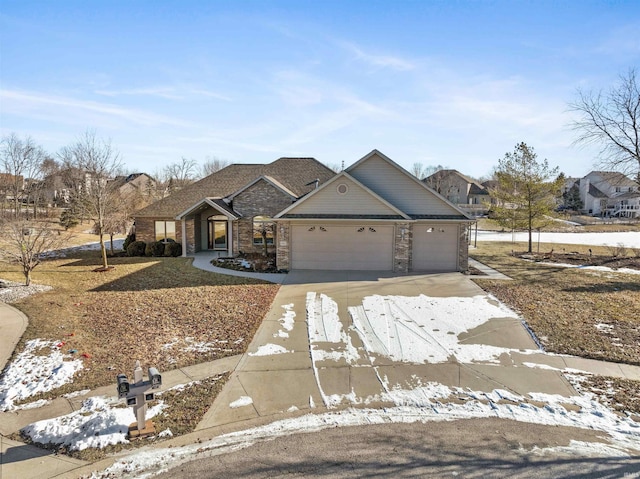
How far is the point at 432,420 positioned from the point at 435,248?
12715mm

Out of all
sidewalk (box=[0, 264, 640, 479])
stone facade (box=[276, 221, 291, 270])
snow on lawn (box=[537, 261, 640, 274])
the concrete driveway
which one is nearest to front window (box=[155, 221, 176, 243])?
stone facade (box=[276, 221, 291, 270])

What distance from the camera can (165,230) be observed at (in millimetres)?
22797

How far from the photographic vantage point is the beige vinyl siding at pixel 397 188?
59.1ft

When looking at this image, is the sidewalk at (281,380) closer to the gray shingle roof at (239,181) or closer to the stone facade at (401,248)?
the stone facade at (401,248)

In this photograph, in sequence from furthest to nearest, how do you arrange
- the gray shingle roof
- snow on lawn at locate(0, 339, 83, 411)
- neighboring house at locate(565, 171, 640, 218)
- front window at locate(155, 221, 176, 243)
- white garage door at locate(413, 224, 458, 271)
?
neighboring house at locate(565, 171, 640, 218), the gray shingle roof, front window at locate(155, 221, 176, 243), white garage door at locate(413, 224, 458, 271), snow on lawn at locate(0, 339, 83, 411)

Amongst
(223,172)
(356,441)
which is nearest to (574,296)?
(356,441)

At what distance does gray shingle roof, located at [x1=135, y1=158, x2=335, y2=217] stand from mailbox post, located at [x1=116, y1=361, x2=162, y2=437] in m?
18.2

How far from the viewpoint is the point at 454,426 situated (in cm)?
590

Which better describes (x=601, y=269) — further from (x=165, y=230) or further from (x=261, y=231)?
(x=165, y=230)

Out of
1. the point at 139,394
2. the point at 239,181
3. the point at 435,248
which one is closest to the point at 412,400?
the point at 139,394

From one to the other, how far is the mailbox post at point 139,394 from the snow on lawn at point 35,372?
8.46ft

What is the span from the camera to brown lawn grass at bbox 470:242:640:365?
9062mm

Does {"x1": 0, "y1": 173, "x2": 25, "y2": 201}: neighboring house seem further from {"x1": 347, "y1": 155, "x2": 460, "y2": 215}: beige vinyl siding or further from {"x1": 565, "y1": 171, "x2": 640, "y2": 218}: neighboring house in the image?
{"x1": 565, "y1": 171, "x2": 640, "y2": 218}: neighboring house

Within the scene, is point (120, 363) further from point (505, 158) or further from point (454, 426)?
point (505, 158)
